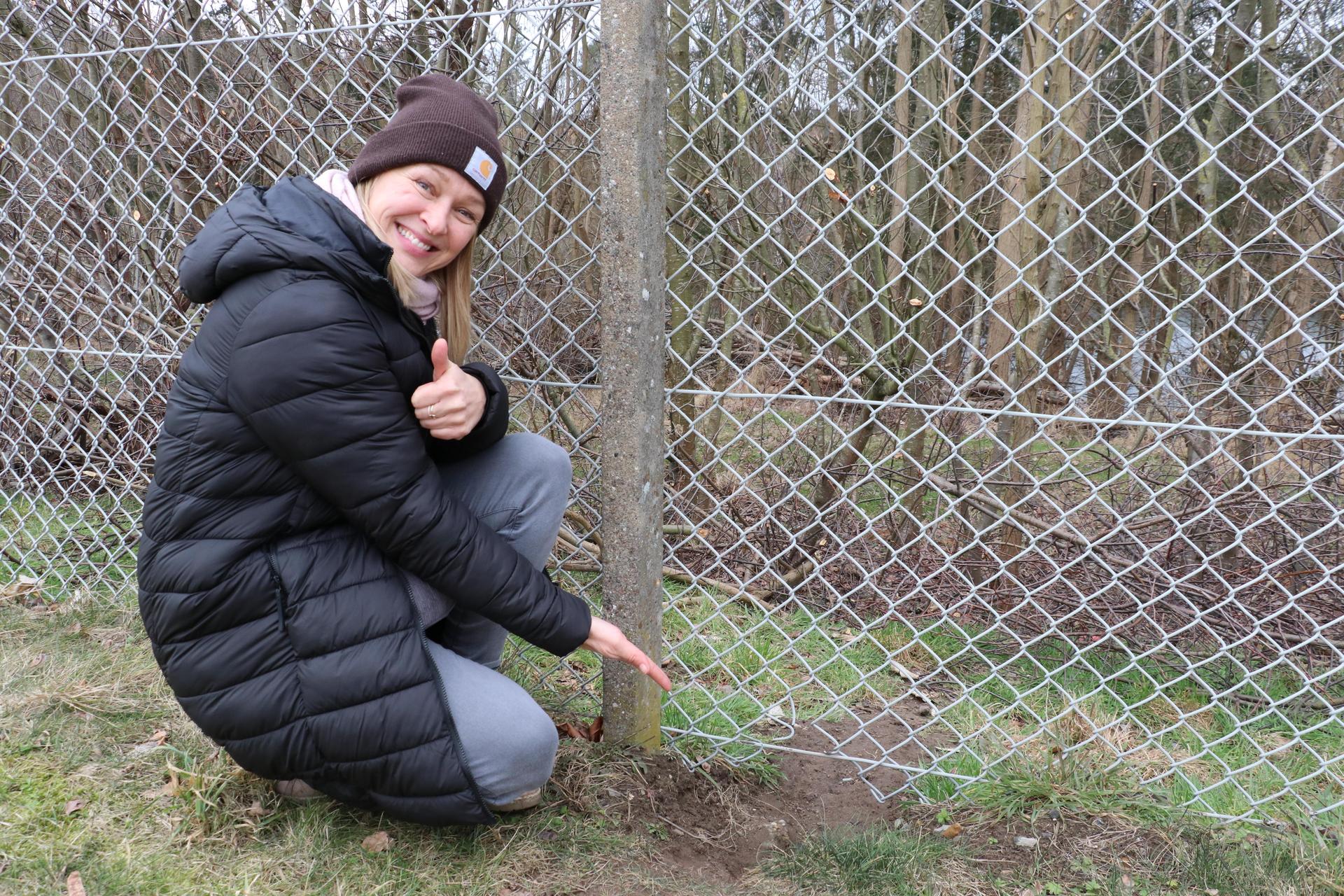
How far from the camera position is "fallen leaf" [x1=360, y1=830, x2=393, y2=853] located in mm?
1742

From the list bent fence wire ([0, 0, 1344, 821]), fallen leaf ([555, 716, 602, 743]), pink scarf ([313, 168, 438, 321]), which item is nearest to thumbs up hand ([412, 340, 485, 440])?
pink scarf ([313, 168, 438, 321])

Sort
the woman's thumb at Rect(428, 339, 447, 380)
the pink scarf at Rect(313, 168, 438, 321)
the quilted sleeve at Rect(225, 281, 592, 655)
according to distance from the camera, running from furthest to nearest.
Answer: the pink scarf at Rect(313, 168, 438, 321), the woman's thumb at Rect(428, 339, 447, 380), the quilted sleeve at Rect(225, 281, 592, 655)

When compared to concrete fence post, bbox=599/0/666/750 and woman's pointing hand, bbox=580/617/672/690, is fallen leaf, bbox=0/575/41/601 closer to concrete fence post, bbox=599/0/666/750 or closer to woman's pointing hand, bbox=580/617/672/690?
concrete fence post, bbox=599/0/666/750

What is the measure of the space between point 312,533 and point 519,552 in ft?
1.41

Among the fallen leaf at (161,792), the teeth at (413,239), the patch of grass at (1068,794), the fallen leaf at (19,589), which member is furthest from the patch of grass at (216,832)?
the teeth at (413,239)

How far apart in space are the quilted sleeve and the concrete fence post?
1.18ft

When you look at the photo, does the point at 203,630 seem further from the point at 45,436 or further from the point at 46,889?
the point at 45,436

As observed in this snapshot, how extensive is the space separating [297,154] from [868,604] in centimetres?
249

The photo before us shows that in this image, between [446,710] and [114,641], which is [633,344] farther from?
[114,641]

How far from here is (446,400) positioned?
167 centimetres

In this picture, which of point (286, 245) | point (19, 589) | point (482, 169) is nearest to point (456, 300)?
point (482, 169)

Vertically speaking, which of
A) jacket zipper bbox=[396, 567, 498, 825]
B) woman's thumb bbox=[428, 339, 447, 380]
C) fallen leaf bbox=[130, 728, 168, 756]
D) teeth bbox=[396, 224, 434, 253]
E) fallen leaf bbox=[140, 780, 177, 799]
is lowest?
fallen leaf bbox=[130, 728, 168, 756]

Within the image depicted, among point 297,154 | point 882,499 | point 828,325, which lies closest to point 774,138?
point 828,325

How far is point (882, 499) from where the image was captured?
3441mm
